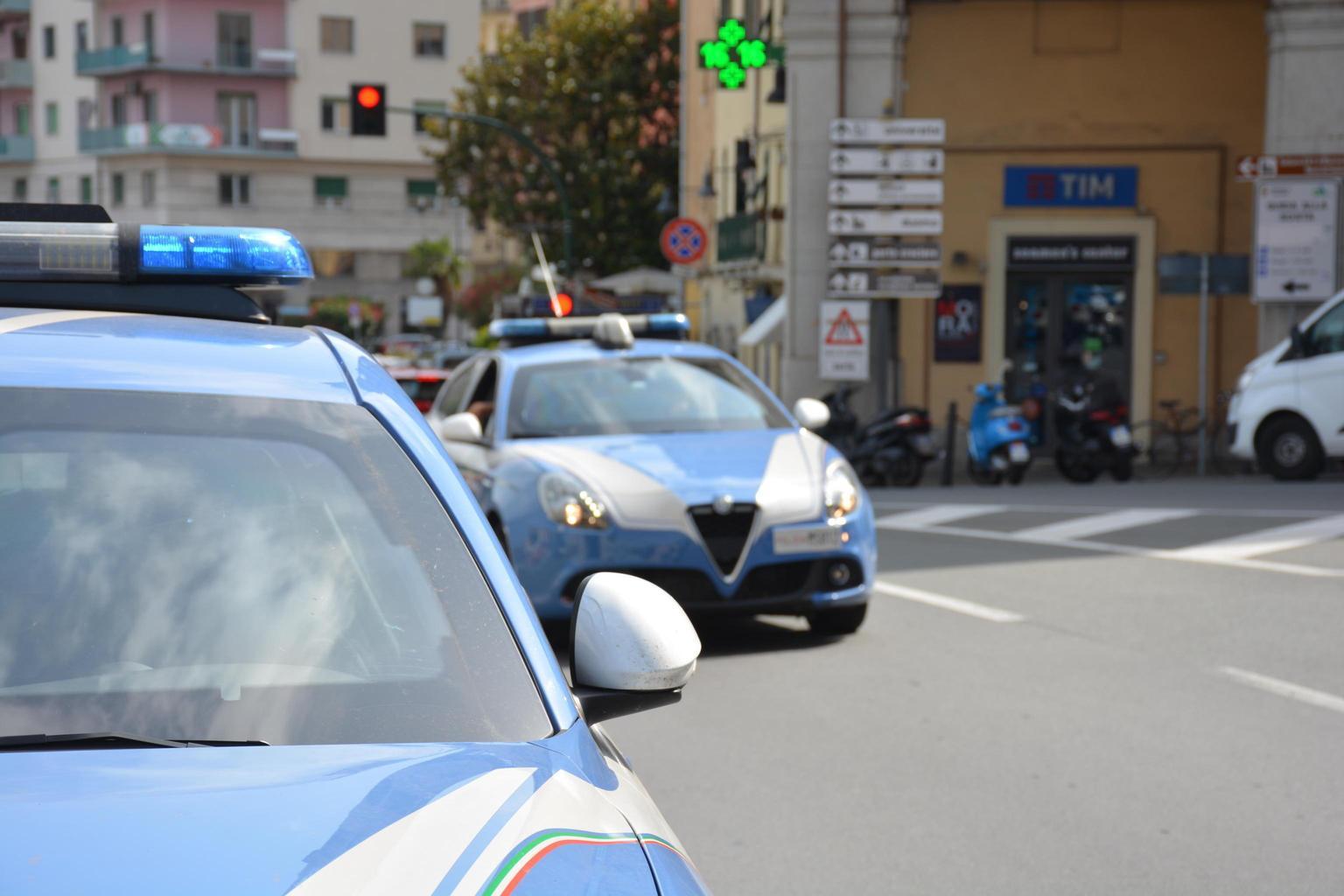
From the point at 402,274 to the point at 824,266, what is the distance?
206ft

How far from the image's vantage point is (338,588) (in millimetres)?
2854

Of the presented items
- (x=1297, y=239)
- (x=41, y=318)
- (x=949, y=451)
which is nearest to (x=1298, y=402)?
(x=1297, y=239)

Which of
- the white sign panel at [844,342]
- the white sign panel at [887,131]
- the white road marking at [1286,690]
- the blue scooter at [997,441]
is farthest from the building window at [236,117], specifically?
the white road marking at [1286,690]

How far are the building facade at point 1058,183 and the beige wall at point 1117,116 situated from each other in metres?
0.02

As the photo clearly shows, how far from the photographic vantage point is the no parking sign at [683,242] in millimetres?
27062

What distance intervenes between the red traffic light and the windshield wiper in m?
24.9

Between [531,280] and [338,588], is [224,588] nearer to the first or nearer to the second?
[338,588]

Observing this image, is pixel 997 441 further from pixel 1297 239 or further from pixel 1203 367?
pixel 1297 239

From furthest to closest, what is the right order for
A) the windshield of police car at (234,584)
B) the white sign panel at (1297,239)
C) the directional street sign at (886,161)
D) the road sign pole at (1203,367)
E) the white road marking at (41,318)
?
the directional street sign at (886,161) < the road sign pole at (1203,367) < the white sign panel at (1297,239) < the white road marking at (41,318) < the windshield of police car at (234,584)

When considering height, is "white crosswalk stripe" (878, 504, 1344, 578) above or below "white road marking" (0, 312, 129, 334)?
below

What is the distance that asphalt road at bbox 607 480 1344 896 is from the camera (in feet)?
17.3

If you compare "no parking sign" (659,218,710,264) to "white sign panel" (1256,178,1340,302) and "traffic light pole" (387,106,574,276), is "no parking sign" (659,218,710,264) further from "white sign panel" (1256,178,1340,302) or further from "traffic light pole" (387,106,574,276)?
"white sign panel" (1256,178,1340,302)

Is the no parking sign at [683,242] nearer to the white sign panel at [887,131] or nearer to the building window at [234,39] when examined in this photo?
the white sign panel at [887,131]

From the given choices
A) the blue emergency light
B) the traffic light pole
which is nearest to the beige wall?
the traffic light pole
